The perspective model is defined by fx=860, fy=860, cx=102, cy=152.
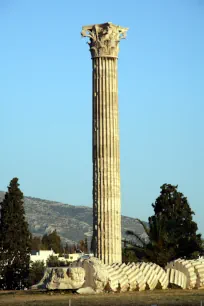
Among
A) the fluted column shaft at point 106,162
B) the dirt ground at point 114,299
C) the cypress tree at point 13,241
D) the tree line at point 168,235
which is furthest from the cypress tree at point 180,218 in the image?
the dirt ground at point 114,299

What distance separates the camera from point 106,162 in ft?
120

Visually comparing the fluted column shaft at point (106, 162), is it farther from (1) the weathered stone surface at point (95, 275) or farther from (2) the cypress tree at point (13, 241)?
(2) the cypress tree at point (13, 241)

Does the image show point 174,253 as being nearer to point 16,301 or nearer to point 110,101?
point 110,101

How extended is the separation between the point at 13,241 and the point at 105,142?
55.0 ft

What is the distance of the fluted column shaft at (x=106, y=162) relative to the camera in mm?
36219

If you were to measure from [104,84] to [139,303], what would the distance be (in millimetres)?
13620

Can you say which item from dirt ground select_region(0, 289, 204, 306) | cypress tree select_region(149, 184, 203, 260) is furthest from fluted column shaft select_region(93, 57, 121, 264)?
cypress tree select_region(149, 184, 203, 260)

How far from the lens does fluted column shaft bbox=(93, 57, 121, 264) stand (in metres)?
36.2

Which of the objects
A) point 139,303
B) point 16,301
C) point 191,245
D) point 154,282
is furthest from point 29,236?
point 139,303

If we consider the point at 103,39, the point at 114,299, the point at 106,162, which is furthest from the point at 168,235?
the point at 114,299

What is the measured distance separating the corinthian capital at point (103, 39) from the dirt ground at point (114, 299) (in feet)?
35.4

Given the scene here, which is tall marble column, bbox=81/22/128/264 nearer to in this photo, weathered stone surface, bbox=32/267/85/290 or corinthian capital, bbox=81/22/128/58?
corinthian capital, bbox=81/22/128/58

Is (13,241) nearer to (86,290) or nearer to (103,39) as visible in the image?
(103,39)

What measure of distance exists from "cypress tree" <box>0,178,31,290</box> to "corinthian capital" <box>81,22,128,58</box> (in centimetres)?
1672
